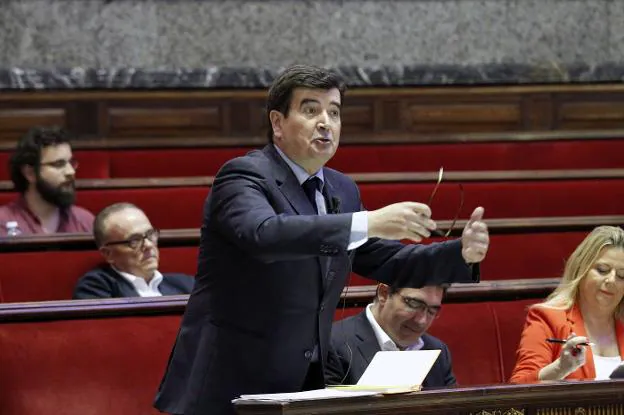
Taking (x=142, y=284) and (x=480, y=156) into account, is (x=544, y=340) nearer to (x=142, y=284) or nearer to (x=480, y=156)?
(x=142, y=284)

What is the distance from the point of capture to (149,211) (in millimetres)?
1326

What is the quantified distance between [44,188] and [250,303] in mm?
748

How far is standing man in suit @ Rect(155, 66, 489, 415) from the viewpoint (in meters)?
0.59

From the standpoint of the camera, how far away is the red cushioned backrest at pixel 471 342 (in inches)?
36.6

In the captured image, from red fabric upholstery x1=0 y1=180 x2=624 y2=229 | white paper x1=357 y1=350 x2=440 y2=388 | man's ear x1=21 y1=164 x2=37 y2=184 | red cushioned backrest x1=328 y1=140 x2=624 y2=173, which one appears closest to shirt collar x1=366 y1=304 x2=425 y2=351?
white paper x1=357 y1=350 x2=440 y2=388

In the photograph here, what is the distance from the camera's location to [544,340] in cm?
85

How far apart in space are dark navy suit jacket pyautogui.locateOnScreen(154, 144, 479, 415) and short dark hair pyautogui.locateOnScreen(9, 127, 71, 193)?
74 cm

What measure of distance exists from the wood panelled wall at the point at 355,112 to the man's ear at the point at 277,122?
0.97 meters

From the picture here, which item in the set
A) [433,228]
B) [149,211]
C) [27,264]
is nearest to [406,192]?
[149,211]

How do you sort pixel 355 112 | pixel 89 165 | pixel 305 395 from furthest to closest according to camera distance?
pixel 355 112
pixel 89 165
pixel 305 395

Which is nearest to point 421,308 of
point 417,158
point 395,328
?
point 395,328

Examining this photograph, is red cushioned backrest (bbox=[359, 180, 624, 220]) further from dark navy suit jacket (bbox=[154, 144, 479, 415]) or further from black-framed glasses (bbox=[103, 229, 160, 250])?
dark navy suit jacket (bbox=[154, 144, 479, 415])

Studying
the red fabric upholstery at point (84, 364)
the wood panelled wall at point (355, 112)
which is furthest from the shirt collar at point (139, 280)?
the wood panelled wall at point (355, 112)

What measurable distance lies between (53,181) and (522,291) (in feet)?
1.83
